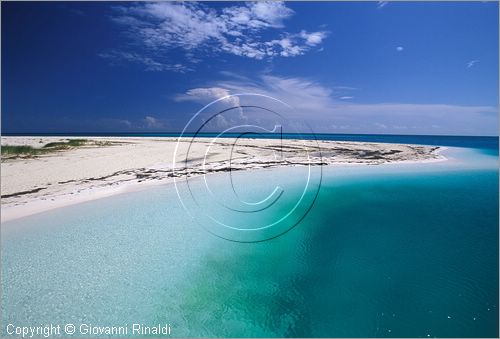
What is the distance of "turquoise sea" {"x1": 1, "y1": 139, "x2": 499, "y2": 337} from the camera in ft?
22.3

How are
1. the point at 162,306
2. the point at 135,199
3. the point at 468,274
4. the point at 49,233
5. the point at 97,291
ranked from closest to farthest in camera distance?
1. the point at 162,306
2. the point at 97,291
3. the point at 468,274
4. the point at 49,233
5. the point at 135,199

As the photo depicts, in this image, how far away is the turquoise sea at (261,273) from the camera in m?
6.79

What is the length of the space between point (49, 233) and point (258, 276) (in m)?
9.33

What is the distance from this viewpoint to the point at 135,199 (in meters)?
16.6

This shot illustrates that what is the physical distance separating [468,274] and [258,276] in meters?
6.75

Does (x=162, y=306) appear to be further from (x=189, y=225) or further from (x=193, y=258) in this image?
(x=189, y=225)

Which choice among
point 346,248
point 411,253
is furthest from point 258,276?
point 411,253

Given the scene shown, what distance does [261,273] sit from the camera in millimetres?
8828

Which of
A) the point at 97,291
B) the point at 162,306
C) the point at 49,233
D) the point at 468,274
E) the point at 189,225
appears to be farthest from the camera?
the point at 189,225

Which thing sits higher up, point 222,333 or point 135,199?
point 135,199

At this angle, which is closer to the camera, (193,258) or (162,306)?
(162,306)

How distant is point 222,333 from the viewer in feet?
21.2

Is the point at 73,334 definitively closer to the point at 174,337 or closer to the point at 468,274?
the point at 174,337

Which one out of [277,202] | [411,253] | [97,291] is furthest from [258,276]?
[277,202]
